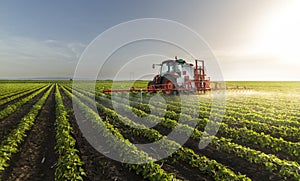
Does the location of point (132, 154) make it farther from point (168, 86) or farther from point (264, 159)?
point (168, 86)

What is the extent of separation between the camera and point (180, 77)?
1711 cm

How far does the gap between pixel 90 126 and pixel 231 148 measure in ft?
17.9

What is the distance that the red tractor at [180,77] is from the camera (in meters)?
16.7

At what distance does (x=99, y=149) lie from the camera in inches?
246

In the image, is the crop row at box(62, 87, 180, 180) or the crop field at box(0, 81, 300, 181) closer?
the crop row at box(62, 87, 180, 180)

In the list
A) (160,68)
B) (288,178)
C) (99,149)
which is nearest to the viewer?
(288,178)

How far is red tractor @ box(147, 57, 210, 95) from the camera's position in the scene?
16.7 meters

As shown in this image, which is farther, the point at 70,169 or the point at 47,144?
the point at 47,144

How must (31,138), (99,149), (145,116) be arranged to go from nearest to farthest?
(99,149), (31,138), (145,116)

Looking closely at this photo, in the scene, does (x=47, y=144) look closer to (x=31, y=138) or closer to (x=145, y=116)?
(x=31, y=138)

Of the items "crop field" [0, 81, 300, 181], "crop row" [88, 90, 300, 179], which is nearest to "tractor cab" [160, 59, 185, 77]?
"crop field" [0, 81, 300, 181]

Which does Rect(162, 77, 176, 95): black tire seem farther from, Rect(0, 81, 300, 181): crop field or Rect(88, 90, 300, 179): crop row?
Rect(88, 90, 300, 179): crop row

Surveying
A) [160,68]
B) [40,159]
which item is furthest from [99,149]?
[160,68]

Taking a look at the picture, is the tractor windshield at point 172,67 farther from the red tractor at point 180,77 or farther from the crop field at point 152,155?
the crop field at point 152,155
